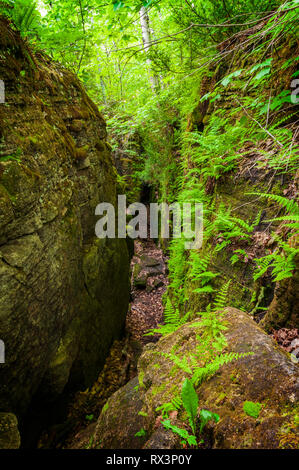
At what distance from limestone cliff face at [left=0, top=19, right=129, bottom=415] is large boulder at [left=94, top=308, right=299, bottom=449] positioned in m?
1.49

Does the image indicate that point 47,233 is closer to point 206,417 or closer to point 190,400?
point 190,400

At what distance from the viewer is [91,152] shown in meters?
5.33

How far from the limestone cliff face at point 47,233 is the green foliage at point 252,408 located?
8.99ft

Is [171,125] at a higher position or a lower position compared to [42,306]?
higher

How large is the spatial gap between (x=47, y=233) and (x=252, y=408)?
3269 mm

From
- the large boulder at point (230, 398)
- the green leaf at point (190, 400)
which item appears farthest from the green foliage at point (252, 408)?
the green leaf at point (190, 400)

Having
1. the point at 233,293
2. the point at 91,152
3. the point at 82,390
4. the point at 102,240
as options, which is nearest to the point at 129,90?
the point at 91,152

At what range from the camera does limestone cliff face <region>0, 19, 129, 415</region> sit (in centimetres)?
279

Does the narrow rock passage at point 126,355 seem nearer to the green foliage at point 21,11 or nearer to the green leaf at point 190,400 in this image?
the green leaf at point 190,400

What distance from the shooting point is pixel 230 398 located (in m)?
1.63

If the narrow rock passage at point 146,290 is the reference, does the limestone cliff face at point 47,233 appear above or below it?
above

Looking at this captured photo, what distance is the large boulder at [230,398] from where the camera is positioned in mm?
1352
